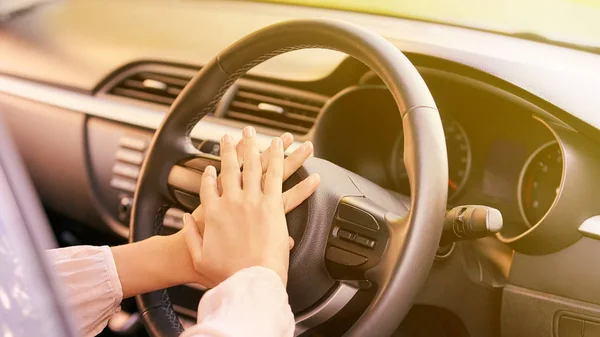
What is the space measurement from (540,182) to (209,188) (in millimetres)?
634

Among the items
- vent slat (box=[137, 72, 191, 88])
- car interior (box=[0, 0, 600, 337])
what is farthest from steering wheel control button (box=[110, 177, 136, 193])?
vent slat (box=[137, 72, 191, 88])

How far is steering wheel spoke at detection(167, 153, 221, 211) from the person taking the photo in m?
1.19

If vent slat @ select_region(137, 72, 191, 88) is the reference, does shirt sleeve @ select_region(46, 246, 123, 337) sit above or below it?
below

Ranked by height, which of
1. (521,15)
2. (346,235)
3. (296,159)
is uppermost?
(521,15)

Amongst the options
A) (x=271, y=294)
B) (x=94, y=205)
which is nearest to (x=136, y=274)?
(x=271, y=294)

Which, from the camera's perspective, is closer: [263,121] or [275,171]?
[275,171]

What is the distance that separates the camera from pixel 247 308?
830 millimetres

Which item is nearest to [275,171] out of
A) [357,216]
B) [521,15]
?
[357,216]

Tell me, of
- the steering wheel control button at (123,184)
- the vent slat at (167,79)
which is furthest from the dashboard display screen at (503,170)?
the steering wheel control button at (123,184)

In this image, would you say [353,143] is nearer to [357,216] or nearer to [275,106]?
[275,106]

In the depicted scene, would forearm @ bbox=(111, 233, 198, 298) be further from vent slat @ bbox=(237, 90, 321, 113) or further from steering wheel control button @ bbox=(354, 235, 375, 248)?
vent slat @ bbox=(237, 90, 321, 113)

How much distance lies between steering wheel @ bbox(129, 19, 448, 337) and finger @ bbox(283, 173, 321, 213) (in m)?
0.04

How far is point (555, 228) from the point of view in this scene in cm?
121

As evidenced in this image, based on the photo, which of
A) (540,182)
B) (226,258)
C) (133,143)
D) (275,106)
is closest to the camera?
(226,258)
